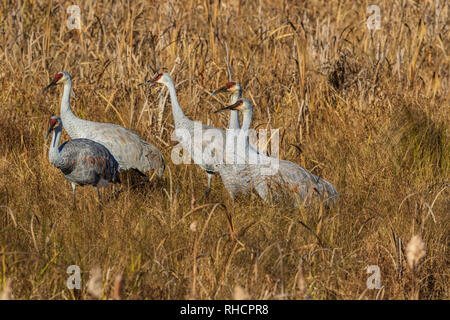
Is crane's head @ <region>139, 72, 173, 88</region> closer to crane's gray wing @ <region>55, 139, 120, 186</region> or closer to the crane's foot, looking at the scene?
crane's gray wing @ <region>55, 139, 120, 186</region>

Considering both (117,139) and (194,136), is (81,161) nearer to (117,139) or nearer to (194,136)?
(117,139)

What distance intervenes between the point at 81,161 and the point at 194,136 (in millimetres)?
1120

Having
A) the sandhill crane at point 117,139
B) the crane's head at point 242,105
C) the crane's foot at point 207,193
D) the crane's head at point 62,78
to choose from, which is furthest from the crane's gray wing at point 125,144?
the crane's head at point 242,105

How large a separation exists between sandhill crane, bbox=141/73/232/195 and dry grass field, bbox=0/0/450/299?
151mm

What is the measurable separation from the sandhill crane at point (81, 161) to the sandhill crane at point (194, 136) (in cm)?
71

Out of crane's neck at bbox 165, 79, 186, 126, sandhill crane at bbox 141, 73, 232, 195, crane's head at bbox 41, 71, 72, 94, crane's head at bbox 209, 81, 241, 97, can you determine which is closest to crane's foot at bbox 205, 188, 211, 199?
sandhill crane at bbox 141, 73, 232, 195

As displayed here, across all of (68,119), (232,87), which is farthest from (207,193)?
(68,119)

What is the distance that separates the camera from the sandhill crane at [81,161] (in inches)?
193

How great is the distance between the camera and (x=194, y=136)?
572cm

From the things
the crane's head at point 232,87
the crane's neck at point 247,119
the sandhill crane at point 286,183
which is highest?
the crane's head at point 232,87

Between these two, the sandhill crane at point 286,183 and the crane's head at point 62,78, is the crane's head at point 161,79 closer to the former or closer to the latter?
the crane's head at point 62,78

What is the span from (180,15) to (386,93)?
2595 mm

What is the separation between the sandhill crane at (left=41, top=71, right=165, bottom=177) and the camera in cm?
567
